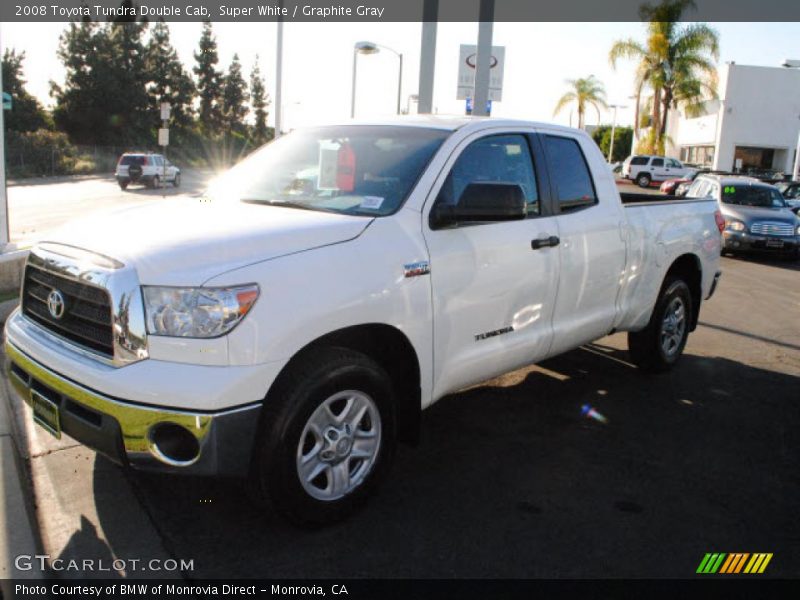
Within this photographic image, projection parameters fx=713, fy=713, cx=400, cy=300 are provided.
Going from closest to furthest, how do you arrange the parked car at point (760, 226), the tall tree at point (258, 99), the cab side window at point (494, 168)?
1. the cab side window at point (494, 168)
2. the parked car at point (760, 226)
3. the tall tree at point (258, 99)

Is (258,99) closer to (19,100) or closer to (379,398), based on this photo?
(19,100)

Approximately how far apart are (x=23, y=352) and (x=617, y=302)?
390 centimetres

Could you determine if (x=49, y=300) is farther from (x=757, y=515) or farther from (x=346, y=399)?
(x=757, y=515)

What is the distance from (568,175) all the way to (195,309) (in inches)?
114

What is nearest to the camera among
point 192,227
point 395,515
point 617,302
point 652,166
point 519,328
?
point 192,227

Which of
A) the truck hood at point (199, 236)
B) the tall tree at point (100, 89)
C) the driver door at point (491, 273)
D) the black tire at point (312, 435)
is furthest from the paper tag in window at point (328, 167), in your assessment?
the tall tree at point (100, 89)

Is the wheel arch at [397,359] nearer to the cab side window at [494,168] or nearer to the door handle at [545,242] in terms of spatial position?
the cab side window at [494,168]

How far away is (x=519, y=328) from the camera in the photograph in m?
4.31

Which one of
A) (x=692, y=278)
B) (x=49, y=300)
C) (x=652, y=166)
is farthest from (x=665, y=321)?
(x=652, y=166)

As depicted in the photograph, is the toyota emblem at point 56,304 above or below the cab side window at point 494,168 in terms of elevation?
below

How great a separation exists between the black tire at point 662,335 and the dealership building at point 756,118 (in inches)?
1814

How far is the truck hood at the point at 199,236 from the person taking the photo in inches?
117

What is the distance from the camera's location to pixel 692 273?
637 cm

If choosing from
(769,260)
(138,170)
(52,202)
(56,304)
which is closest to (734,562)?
(56,304)
